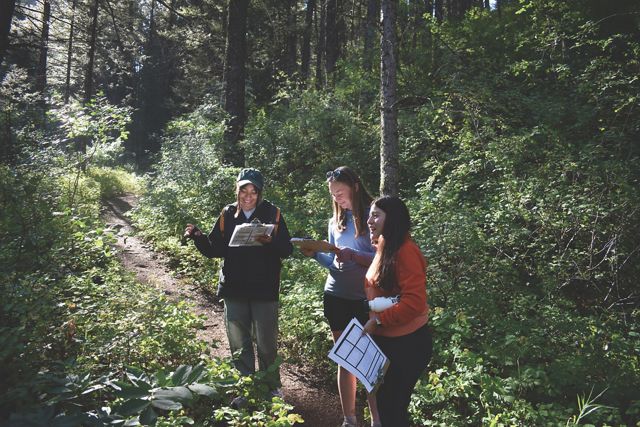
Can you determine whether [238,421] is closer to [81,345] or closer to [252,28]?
[81,345]

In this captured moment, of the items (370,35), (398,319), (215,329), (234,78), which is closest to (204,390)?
(398,319)

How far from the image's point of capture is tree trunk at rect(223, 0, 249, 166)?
12.0 metres

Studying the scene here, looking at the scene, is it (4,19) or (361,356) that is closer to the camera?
(361,356)

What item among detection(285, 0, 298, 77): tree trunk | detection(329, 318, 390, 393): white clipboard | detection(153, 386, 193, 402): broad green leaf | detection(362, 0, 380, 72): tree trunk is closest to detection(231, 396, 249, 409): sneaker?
detection(329, 318, 390, 393): white clipboard

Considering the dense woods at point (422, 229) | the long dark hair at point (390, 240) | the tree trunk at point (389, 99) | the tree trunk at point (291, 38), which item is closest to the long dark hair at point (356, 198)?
the long dark hair at point (390, 240)

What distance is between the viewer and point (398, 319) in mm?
2805

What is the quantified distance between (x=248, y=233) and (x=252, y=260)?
37 centimetres

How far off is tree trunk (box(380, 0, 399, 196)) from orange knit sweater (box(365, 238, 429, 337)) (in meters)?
3.37

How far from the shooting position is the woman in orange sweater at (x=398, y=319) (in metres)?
2.84

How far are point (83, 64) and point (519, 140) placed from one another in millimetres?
27958

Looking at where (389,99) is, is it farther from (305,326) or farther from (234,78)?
(234,78)

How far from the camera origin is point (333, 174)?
3662 millimetres

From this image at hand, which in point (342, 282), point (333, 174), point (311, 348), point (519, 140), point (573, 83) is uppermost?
point (573, 83)

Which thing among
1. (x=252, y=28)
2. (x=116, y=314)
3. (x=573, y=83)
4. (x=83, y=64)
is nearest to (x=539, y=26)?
(x=573, y=83)
